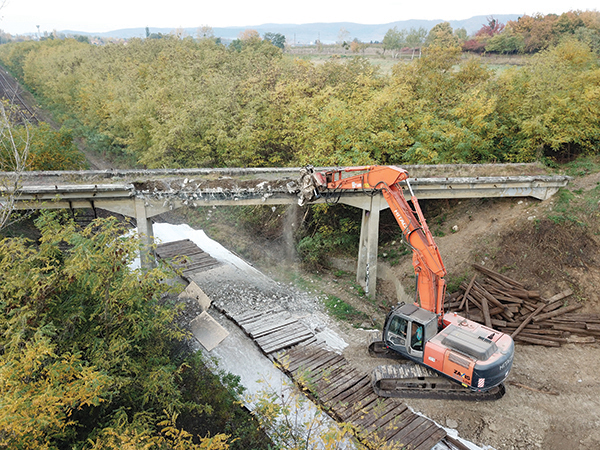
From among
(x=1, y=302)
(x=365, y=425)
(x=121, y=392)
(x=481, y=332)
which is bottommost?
(x=365, y=425)

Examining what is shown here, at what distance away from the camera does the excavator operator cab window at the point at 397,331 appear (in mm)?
12889

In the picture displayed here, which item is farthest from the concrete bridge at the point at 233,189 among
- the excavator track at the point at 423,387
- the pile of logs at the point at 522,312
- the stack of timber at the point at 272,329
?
the excavator track at the point at 423,387

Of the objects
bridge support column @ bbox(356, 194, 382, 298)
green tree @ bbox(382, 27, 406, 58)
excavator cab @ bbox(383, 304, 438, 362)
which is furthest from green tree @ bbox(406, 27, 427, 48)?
excavator cab @ bbox(383, 304, 438, 362)

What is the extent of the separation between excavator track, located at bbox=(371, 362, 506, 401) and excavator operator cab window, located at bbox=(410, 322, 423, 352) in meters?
0.64

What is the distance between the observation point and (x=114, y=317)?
28.7ft

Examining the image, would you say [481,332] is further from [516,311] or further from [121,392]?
[121,392]

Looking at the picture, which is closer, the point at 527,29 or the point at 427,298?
the point at 427,298

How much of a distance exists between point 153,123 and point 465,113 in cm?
2173

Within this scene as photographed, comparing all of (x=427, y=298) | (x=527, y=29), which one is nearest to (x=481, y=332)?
(x=427, y=298)

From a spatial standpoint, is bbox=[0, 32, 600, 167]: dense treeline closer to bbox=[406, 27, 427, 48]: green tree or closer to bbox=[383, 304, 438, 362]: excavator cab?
bbox=[383, 304, 438, 362]: excavator cab

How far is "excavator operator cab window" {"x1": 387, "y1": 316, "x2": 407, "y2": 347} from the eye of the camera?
42.3 ft

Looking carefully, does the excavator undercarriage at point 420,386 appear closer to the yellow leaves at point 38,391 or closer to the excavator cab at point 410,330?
the excavator cab at point 410,330

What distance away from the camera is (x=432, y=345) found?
1221cm

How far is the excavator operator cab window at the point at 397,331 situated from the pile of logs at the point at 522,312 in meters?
4.24
